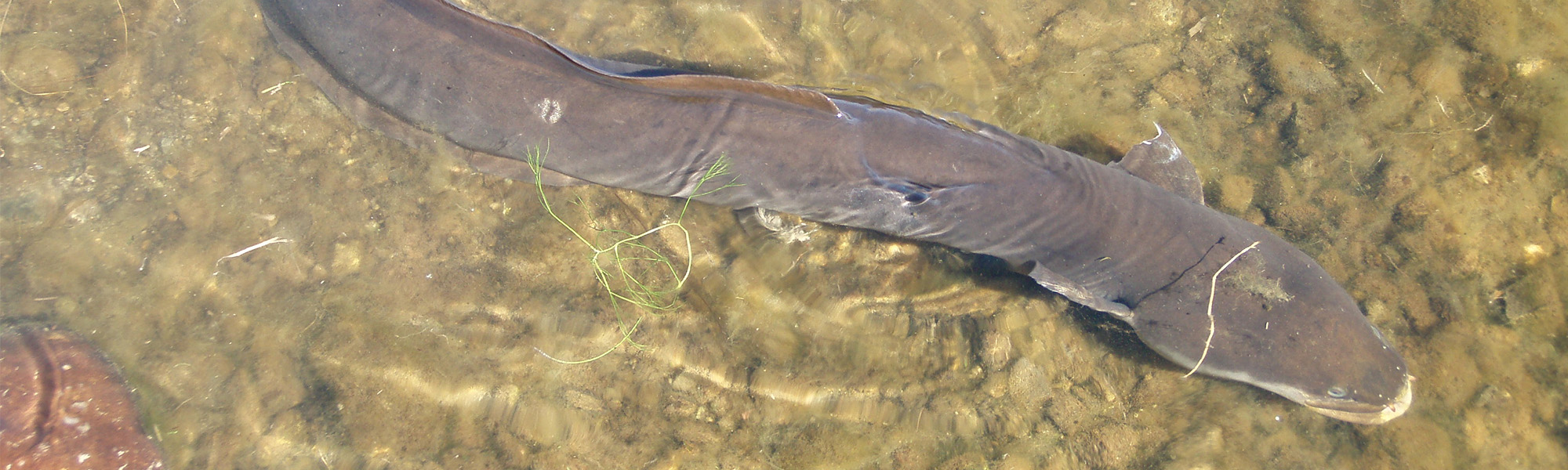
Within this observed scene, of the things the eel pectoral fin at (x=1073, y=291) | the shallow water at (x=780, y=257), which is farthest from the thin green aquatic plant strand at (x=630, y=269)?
the eel pectoral fin at (x=1073, y=291)

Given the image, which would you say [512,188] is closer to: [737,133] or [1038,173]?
[737,133]

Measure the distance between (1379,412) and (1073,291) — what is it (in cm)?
189

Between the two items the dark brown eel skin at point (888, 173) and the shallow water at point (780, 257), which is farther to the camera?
the shallow water at point (780, 257)

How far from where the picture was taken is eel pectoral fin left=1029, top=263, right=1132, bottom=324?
12.6ft

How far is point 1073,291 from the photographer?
12.6 ft

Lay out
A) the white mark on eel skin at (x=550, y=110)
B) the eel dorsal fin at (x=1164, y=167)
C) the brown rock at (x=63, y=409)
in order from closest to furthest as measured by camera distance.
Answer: the white mark on eel skin at (x=550, y=110) < the brown rock at (x=63, y=409) < the eel dorsal fin at (x=1164, y=167)

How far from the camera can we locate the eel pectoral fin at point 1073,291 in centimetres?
384

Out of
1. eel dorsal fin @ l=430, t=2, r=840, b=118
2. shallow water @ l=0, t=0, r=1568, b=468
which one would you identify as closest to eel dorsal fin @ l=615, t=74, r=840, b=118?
eel dorsal fin @ l=430, t=2, r=840, b=118

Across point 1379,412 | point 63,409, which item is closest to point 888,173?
point 1379,412

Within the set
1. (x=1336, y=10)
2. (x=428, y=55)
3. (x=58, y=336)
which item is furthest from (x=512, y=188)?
(x=1336, y=10)

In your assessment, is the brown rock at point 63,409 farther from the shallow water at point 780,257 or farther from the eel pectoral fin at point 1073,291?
the eel pectoral fin at point 1073,291

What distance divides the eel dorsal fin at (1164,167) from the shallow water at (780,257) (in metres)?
0.45

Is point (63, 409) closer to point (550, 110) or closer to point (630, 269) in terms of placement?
point (630, 269)

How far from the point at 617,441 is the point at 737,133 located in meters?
2.10
